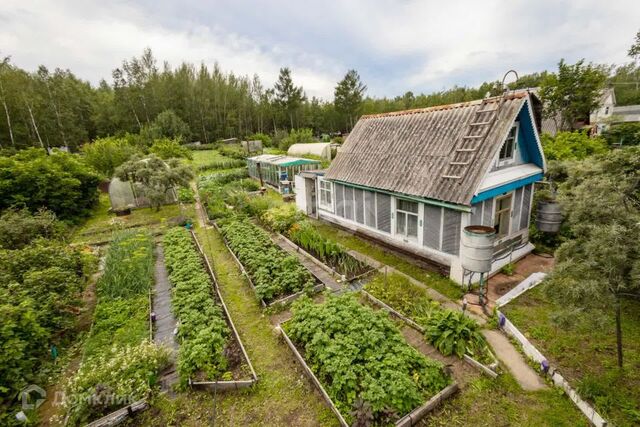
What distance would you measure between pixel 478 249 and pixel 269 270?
6.12 metres

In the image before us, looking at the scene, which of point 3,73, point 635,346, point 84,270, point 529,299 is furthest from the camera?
point 3,73

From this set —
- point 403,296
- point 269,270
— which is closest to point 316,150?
point 269,270

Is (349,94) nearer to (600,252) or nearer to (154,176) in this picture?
(154,176)

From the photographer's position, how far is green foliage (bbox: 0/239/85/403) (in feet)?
16.2

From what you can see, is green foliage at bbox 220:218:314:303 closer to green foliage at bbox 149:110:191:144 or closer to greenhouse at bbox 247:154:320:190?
greenhouse at bbox 247:154:320:190

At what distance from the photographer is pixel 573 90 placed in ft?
Result: 84.5

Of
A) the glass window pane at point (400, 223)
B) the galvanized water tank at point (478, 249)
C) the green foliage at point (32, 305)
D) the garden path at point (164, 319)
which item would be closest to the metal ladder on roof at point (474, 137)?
the galvanized water tank at point (478, 249)

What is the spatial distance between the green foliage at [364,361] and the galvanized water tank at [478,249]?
2872mm

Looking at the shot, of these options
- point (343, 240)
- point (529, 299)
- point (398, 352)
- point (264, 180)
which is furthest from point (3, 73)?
point (529, 299)

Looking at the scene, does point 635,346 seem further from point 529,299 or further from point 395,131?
point 395,131

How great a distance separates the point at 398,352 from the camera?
5164 millimetres

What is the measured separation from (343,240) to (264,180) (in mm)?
14043

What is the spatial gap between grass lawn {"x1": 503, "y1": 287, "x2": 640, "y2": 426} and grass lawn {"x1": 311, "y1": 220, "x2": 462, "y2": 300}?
1.46m

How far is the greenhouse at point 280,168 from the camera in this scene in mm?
19703
